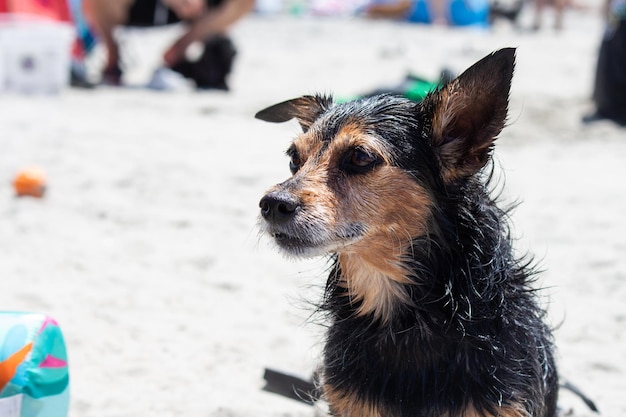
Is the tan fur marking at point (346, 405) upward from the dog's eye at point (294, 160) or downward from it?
downward

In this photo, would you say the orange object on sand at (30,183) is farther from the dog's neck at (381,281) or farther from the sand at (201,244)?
the dog's neck at (381,281)

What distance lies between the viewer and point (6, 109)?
7.83 meters

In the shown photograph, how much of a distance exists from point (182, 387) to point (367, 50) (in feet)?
35.3

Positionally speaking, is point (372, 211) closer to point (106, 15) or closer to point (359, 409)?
point (359, 409)

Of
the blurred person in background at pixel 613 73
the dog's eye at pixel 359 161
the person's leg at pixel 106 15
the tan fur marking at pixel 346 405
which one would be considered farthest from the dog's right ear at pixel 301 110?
the person's leg at pixel 106 15

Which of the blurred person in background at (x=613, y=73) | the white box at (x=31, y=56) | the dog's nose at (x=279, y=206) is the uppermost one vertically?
the dog's nose at (x=279, y=206)

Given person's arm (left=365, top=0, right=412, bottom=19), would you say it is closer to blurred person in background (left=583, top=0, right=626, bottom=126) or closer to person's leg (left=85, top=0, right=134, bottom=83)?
person's leg (left=85, top=0, right=134, bottom=83)

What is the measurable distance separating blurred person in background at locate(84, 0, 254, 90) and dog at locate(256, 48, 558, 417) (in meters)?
7.55

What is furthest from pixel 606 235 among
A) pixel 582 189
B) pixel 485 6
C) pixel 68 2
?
pixel 485 6

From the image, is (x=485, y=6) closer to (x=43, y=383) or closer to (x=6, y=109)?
(x=6, y=109)

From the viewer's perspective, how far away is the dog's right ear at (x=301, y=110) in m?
2.99

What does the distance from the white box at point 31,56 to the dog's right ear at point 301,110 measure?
638cm

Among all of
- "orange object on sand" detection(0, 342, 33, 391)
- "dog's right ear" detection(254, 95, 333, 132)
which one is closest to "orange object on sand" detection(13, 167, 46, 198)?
"dog's right ear" detection(254, 95, 333, 132)

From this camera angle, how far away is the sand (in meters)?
3.53
